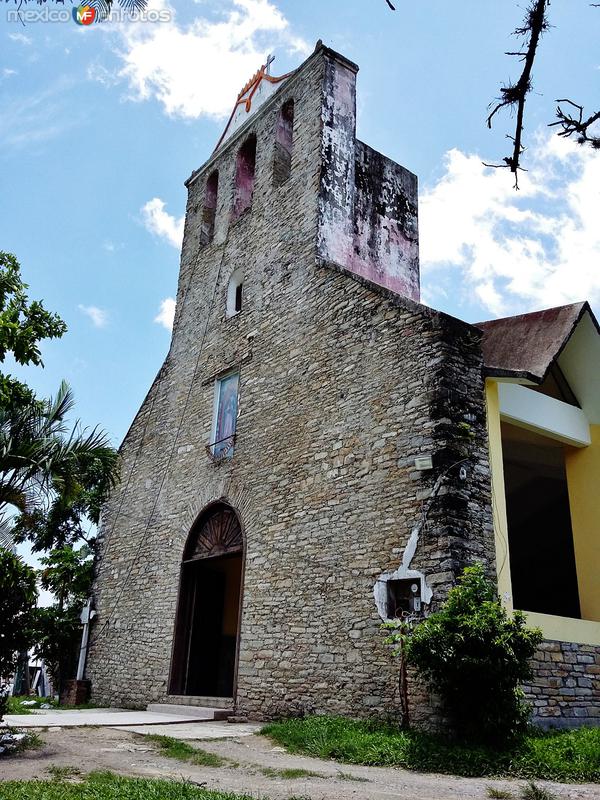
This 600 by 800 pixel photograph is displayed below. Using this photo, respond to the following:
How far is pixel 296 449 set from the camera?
35.4 ft

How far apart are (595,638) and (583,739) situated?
2306 millimetres

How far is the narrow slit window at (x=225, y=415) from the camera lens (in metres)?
12.6

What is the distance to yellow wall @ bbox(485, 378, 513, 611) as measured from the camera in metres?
8.23

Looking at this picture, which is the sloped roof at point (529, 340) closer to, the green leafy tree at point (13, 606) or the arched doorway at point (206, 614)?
the arched doorway at point (206, 614)

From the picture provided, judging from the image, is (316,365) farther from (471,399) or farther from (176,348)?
(176,348)

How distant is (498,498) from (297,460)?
326 cm

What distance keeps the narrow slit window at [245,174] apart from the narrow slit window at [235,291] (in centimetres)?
188

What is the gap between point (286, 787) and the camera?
215 inches

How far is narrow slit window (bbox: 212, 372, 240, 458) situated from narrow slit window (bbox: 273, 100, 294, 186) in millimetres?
4152

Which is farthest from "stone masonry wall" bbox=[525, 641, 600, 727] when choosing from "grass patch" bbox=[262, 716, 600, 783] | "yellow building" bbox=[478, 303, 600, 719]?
"grass patch" bbox=[262, 716, 600, 783]

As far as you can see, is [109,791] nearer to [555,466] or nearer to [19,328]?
[19,328]

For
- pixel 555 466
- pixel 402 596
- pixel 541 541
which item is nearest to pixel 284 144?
pixel 555 466

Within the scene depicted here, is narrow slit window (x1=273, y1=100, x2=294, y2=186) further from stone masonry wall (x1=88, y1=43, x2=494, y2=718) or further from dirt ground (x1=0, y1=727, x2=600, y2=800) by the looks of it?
dirt ground (x1=0, y1=727, x2=600, y2=800)

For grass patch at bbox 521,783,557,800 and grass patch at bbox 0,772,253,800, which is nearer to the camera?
grass patch at bbox 0,772,253,800
